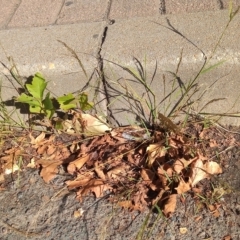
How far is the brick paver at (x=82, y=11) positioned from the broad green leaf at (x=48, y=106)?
453 mm

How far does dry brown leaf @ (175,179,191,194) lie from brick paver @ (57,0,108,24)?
2.87 feet

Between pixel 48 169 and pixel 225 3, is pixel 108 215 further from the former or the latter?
pixel 225 3

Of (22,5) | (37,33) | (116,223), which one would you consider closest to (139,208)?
(116,223)

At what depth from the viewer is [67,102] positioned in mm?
1717

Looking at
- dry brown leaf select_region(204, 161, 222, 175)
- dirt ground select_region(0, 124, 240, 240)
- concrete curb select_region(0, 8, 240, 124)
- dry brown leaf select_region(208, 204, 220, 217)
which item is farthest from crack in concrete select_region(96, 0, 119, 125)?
dry brown leaf select_region(208, 204, 220, 217)

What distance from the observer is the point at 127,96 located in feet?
5.64

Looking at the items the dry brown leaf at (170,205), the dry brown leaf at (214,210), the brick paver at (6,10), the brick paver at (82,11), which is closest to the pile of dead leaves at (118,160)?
the dry brown leaf at (170,205)

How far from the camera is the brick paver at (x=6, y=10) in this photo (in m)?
2.04

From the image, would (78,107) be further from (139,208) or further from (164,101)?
(139,208)

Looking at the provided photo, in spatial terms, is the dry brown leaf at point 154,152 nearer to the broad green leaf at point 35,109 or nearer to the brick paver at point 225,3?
the broad green leaf at point 35,109

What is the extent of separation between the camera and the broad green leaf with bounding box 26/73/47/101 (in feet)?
5.49

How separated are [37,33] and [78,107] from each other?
16.0 inches

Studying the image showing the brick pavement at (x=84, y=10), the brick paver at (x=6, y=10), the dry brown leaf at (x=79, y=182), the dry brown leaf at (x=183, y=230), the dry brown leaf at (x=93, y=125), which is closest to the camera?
the dry brown leaf at (x=183, y=230)

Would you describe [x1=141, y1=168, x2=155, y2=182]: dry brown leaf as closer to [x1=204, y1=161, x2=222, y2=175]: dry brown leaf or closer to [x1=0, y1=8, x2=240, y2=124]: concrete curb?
[x1=204, y1=161, x2=222, y2=175]: dry brown leaf
